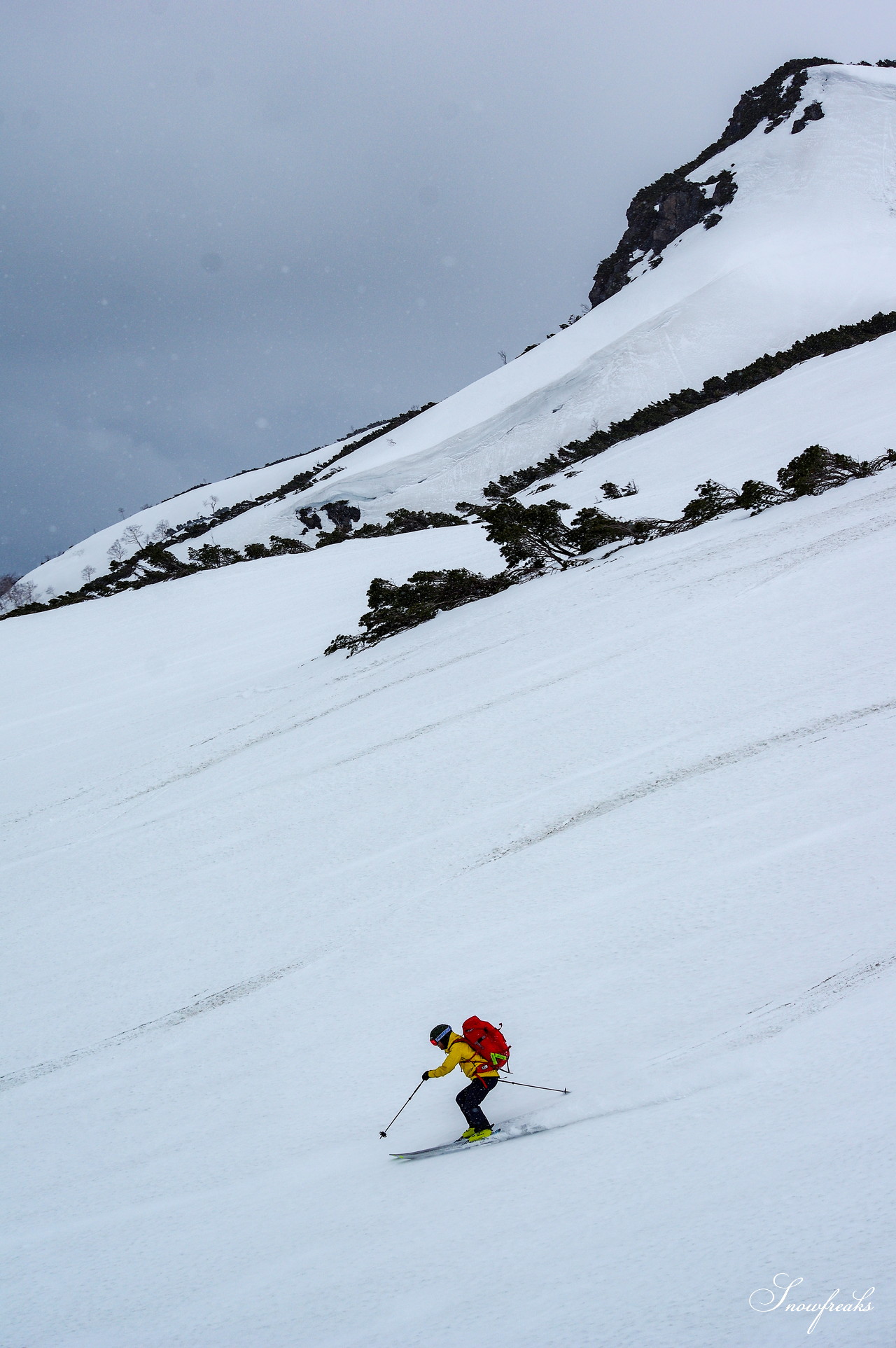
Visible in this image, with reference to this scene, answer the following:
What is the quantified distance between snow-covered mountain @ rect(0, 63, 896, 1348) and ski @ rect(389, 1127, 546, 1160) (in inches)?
2.1

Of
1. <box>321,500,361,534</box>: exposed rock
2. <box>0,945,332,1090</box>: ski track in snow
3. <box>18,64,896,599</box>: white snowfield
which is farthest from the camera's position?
<box>18,64,896,599</box>: white snowfield

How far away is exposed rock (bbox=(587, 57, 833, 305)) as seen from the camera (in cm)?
6141

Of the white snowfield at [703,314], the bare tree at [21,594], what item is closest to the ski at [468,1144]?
the white snowfield at [703,314]

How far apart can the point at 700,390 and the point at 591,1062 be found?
4405cm

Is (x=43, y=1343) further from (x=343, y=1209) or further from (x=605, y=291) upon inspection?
(x=605, y=291)

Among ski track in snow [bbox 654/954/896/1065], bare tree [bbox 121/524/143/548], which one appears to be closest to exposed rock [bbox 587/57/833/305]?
bare tree [bbox 121/524/143/548]

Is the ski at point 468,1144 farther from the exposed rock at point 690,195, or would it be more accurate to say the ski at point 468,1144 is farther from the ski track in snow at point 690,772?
the exposed rock at point 690,195

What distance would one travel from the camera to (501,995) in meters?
5.68

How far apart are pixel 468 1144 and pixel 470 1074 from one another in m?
0.42

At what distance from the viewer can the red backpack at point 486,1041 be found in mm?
4691

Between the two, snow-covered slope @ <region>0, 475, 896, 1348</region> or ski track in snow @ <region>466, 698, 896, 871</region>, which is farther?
ski track in snow @ <region>466, 698, 896, 871</region>

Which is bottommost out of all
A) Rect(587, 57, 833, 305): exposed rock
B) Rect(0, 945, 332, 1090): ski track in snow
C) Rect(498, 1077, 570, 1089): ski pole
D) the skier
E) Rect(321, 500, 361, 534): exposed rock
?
Rect(498, 1077, 570, 1089): ski pole

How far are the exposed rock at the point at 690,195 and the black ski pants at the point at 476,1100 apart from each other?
229ft

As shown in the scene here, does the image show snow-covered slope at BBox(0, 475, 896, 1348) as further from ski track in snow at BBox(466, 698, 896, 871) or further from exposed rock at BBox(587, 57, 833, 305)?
exposed rock at BBox(587, 57, 833, 305)
